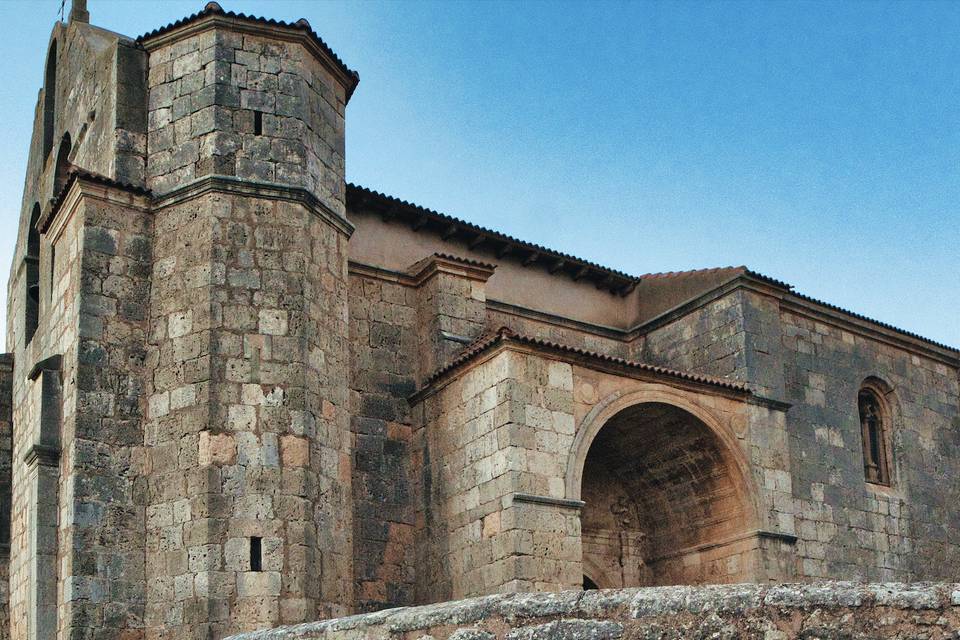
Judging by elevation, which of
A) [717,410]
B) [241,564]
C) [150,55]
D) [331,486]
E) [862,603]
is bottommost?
[862,603]

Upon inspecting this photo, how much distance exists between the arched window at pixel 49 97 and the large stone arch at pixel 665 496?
918 centimetres

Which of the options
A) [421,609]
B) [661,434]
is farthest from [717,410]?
[421,609]

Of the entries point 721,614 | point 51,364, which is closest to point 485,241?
point 51,364

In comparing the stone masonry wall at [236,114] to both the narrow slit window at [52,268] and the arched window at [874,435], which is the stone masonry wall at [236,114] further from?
the arched window at [874,435]

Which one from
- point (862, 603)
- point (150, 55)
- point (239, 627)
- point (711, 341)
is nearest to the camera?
point (862, 603)

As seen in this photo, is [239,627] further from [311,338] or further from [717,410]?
[717,410]

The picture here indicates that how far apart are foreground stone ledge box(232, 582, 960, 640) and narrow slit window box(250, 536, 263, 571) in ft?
22.4

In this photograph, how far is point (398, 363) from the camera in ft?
52.6

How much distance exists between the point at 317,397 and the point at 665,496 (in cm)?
587

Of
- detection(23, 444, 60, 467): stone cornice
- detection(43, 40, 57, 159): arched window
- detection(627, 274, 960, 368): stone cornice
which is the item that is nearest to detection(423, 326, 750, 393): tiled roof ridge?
detection(627, 274, 960, 368): stone cornice

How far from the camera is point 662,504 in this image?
679 inches

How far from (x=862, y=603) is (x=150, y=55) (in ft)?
39.2

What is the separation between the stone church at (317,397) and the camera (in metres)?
12.9

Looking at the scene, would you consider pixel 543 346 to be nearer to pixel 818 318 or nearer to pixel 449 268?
pixel 449 268
